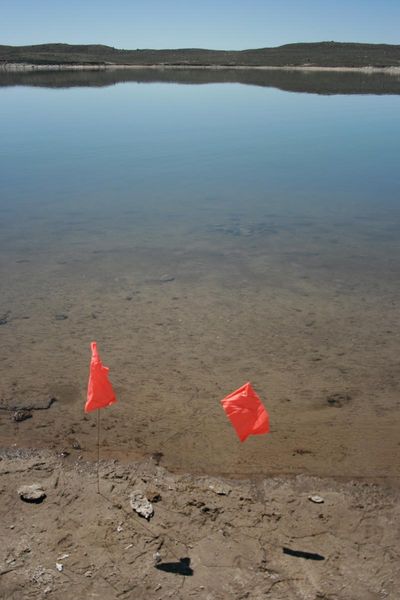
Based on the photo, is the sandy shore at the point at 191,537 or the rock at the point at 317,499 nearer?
the sandy shore at the point at 191,537

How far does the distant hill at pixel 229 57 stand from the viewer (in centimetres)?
10181

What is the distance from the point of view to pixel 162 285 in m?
11.0

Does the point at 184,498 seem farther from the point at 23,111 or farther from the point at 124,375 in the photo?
the point at 23,111

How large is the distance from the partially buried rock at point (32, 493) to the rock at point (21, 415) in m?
1.40

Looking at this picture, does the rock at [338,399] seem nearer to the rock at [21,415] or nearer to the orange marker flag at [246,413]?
the orange marker flag at [246,413]

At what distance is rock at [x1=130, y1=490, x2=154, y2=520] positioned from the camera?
18.1 feet

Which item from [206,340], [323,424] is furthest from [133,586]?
[206,340]

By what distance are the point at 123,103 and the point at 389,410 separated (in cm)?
3943

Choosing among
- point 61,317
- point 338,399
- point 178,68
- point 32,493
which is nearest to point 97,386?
point 32,493

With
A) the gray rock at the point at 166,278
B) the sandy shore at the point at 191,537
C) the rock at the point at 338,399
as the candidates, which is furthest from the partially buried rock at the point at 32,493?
the gray rock at the point at 166,278

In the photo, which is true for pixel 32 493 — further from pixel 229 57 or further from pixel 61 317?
pixel 229 57

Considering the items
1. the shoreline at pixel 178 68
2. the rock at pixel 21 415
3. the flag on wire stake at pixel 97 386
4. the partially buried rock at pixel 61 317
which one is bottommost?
the rock at pixel 21 415

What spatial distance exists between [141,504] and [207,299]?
5.17 metres

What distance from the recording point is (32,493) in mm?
5770
